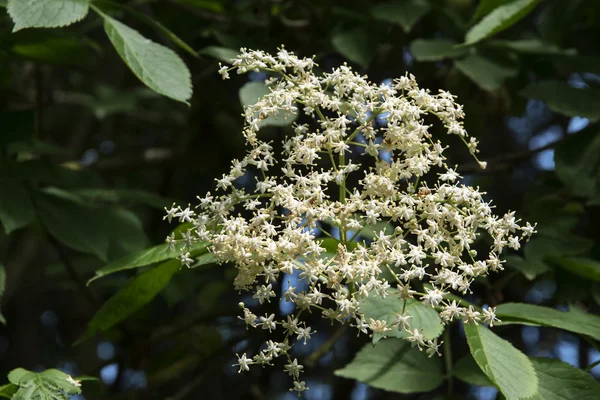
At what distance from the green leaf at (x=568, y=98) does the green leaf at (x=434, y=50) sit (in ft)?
1.11

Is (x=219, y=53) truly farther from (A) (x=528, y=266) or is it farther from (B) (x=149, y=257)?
(A) (x=528, y=266)

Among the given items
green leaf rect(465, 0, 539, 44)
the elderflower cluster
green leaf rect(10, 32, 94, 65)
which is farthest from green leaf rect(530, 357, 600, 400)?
green leaf rect(10, 32, 94, 65)

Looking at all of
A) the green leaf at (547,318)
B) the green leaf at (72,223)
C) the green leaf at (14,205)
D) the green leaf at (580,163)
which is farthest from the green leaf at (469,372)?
the green leaf at (14,205)

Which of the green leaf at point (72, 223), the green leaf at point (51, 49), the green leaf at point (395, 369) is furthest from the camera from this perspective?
the green leaf at point (51, 49)

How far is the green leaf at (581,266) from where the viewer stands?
2.43 meters

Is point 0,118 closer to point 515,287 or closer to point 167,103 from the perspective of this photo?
point 167,103

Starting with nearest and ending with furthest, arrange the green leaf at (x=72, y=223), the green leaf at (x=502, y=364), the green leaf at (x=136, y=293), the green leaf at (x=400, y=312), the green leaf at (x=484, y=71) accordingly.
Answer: the green leaf at (x=502, y=364) < the green leaf at (x=400, y=312) < the green leaf at (x=136, y=293) < the green leaf at (x=72, y=223) < the green leaf at (x=484, y=71)

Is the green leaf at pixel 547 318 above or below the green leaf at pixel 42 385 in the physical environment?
above

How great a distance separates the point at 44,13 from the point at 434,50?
1605 millimetres

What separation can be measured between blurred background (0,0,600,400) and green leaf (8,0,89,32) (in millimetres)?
373

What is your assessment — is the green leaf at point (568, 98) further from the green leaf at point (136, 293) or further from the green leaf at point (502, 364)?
the green leaf at point (136, 293)

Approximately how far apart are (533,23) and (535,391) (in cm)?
306

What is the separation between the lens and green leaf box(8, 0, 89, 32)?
83.0 inches

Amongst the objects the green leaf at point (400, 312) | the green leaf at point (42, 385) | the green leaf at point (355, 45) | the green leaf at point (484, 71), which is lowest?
the green leaf at point (42, 385)
